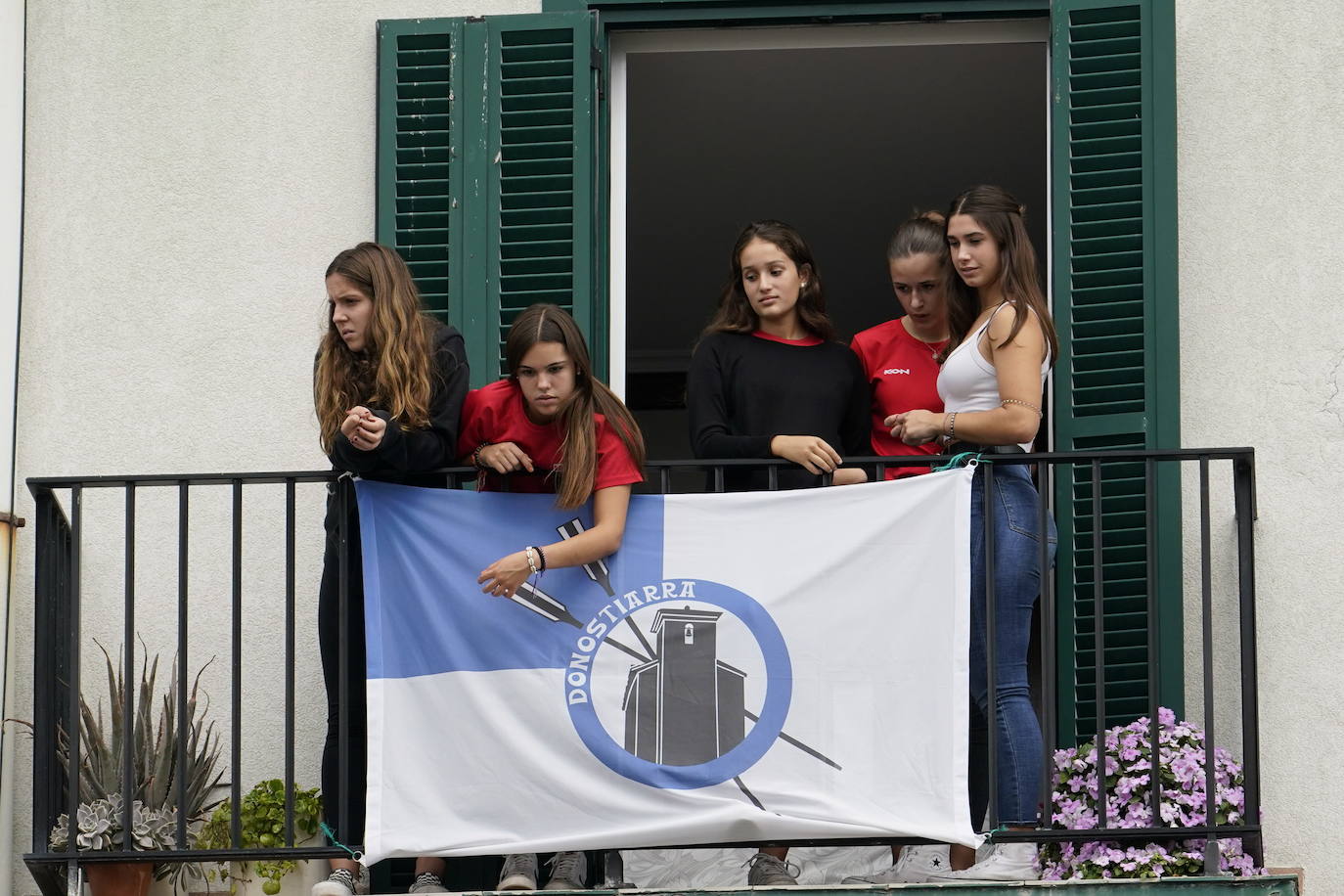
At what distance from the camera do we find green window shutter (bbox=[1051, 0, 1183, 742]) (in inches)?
232

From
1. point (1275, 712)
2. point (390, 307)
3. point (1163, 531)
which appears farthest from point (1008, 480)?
point (390, 307)

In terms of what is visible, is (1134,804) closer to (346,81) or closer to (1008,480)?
(1008,480)

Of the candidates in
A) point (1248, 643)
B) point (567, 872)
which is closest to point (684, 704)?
point (567, 872)

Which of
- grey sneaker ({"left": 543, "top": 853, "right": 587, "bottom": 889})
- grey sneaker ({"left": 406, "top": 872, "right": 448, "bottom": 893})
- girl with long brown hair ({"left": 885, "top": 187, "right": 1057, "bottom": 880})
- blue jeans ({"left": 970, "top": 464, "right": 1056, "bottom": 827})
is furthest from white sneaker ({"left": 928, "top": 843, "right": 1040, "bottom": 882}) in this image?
grey sneaker ({"left": 406, "top": 872, "right": 448, "bottom": 893})

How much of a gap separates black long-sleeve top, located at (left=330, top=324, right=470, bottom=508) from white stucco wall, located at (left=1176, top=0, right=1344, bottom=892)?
227cm

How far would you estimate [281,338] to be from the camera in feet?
20.8

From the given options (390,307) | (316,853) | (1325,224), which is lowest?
(316,853)

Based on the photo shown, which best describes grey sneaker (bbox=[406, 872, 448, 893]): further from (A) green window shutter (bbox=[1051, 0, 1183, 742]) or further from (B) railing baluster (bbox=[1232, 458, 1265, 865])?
(B) railing baluster (bbox=[1232, 458, 1265, 865])

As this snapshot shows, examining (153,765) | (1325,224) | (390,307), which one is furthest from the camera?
(1325,224)

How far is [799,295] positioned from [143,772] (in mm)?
2318

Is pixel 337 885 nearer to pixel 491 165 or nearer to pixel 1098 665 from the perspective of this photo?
pixel 1098 665

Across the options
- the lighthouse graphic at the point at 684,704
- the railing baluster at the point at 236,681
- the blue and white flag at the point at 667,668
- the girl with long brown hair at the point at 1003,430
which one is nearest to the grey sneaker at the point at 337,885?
the blue and white flag at the point at 667,668

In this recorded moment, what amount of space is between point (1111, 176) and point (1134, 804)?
1981mm

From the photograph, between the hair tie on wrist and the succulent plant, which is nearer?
the hair tie on wrist
